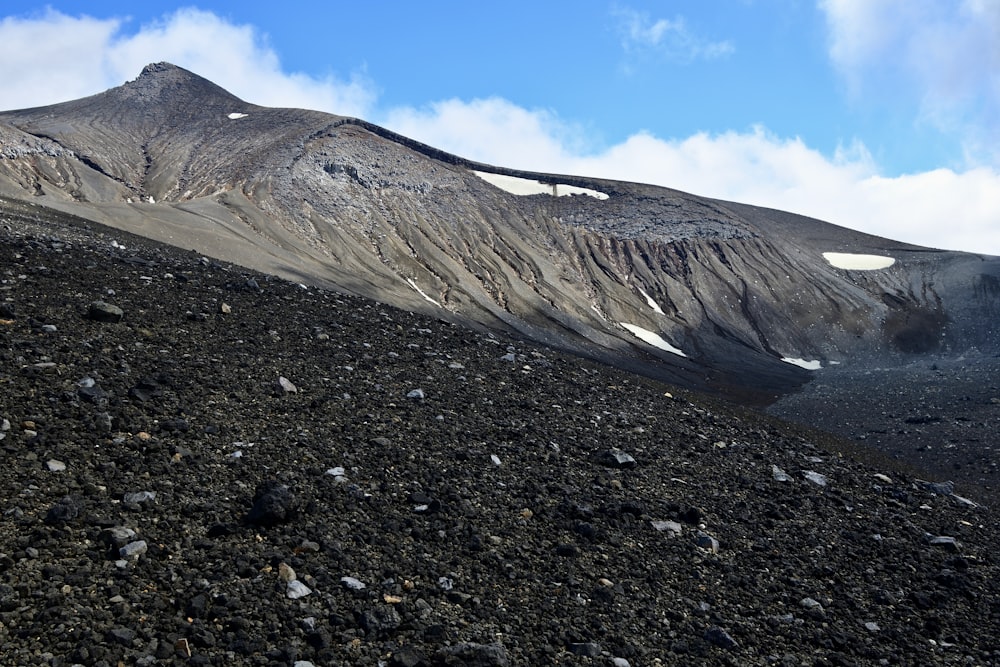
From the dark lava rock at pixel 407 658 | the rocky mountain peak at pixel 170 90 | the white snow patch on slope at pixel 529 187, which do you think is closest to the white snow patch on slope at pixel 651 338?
the white snow patch on slope at pixel 529 187

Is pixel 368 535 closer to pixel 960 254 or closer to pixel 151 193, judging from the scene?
pixel 151 193

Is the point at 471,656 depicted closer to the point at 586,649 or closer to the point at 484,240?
the point at 586,649

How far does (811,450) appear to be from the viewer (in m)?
12.4

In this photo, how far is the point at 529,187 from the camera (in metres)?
66.2

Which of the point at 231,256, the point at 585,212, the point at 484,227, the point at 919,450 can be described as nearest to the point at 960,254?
the point at 585,212

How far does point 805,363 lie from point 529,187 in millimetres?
26402

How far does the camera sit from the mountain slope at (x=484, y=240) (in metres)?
42.2

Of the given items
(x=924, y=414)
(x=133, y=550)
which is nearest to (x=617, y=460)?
(x=133, y=550)

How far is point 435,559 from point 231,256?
27685mm

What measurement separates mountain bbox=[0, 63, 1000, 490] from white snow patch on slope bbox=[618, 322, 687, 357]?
0.20m

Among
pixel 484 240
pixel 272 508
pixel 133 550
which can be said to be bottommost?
pixel 133 550

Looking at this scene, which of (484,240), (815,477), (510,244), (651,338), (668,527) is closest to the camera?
(668,527)

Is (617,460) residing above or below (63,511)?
above

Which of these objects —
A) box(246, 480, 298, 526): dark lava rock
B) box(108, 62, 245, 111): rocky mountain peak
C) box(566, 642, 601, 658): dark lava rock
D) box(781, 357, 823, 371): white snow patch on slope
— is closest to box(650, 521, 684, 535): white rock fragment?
box(566, 642, 601, 658): dark lava rock
